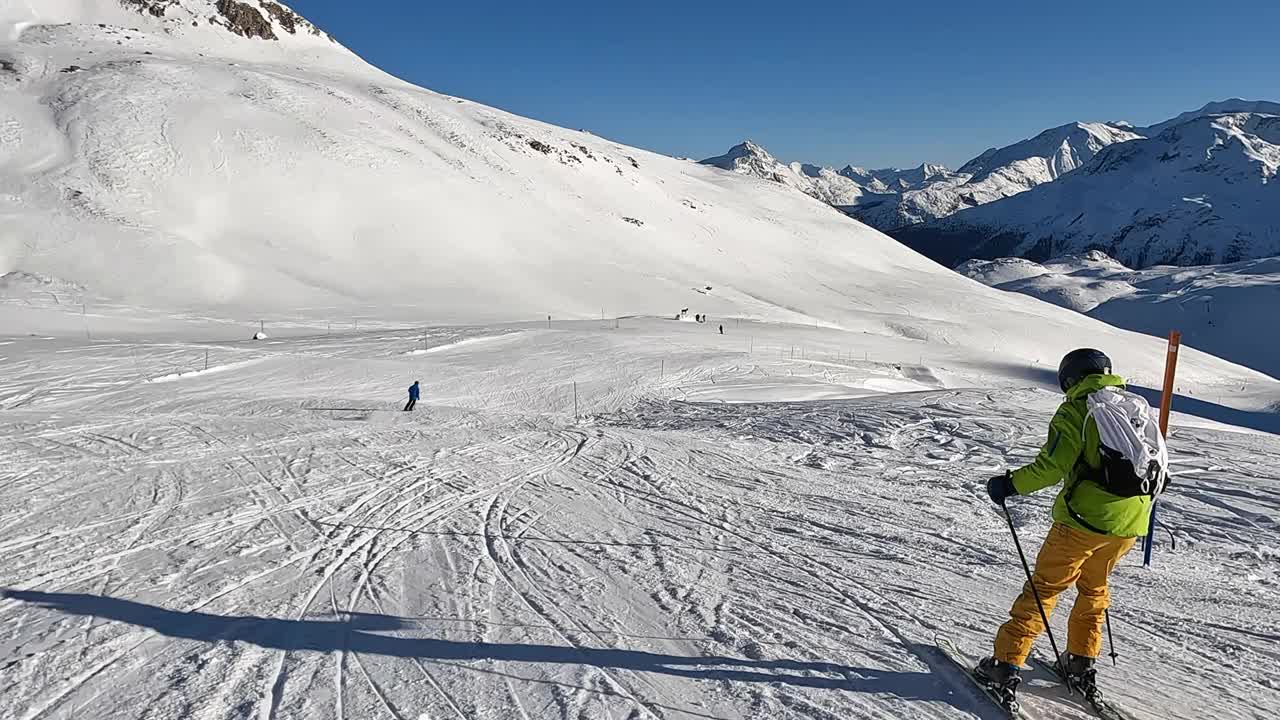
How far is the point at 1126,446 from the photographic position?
13.6 feet

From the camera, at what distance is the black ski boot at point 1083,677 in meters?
4.64

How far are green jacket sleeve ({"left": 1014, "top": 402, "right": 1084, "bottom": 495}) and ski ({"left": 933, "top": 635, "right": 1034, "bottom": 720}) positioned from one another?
1.31 meters

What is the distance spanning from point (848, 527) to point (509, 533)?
381cm

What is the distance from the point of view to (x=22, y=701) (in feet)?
14.7

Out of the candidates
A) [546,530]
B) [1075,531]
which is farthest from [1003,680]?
[546,530]

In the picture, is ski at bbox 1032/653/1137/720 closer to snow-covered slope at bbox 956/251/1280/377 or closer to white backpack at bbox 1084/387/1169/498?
white backpack at bbox 1084/387/1169/498

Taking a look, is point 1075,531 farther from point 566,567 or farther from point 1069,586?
point 566,567

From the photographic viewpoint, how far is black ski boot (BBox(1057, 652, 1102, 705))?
464 centimetres

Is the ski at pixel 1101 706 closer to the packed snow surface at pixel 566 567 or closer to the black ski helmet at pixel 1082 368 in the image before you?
the packed snow surface at pixel 566 567

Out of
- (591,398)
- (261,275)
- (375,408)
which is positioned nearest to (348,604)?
A: (375,408)

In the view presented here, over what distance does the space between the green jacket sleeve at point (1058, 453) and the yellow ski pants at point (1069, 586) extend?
31 centimetres

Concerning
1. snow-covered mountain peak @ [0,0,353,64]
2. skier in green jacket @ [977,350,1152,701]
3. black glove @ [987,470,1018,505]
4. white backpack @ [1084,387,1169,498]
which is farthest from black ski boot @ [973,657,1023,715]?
snow-covered mountain peak @ [0,0,353,64]

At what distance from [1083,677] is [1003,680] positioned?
1.75ft

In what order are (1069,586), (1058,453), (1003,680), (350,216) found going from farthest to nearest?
(350,216) < (1003,680) < (1069,586) < (1058,453)
